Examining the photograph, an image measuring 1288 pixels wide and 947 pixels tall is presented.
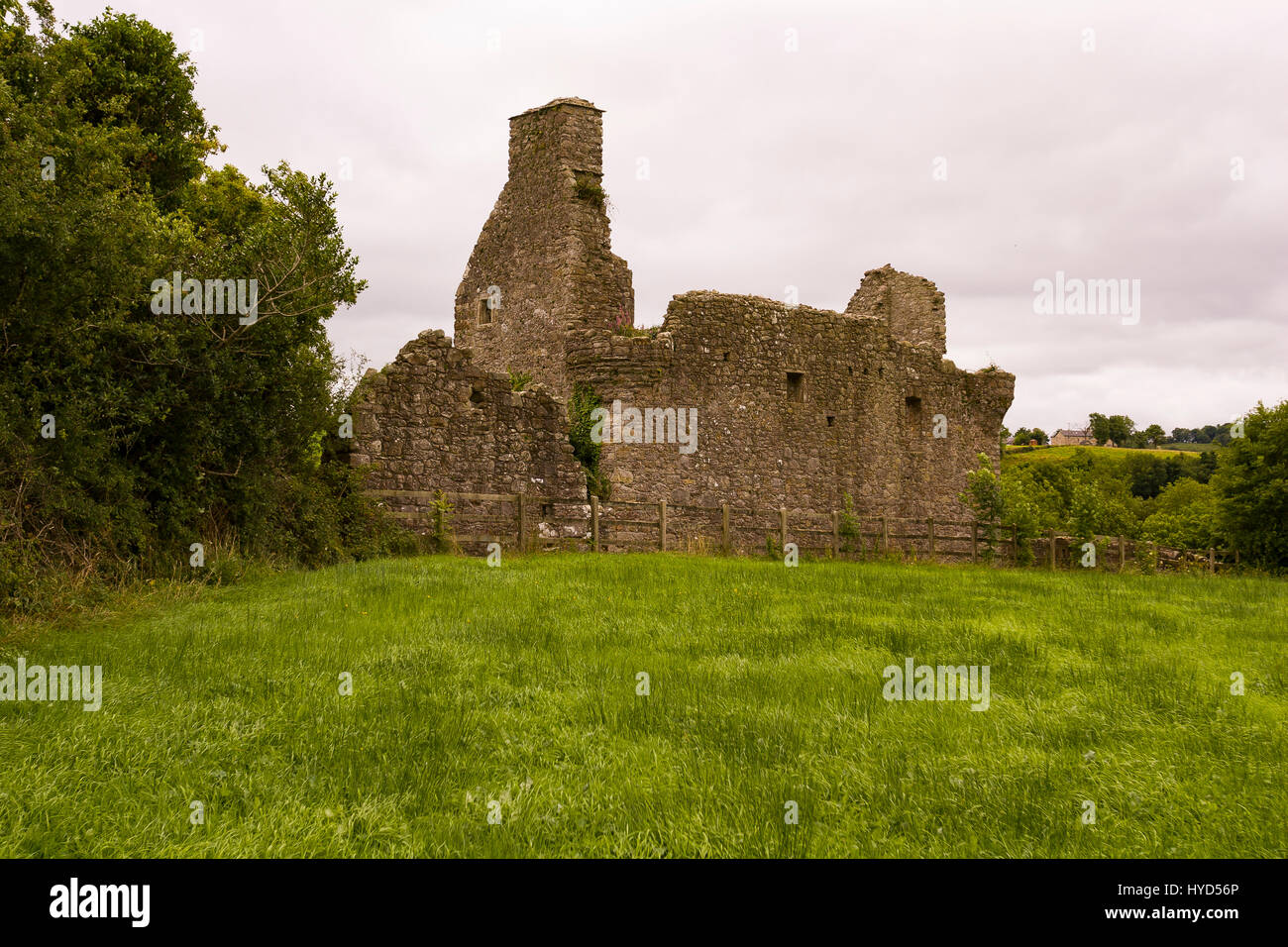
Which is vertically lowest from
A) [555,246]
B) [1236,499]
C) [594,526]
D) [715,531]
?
[715,531]

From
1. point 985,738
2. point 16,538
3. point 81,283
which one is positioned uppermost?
point 81,283

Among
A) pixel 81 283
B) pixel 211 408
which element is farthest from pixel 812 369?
pixel 81 283

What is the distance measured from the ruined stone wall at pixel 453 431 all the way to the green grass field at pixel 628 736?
6213 millimetres

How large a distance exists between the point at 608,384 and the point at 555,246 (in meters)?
3.84

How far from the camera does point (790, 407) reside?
73.2 feet

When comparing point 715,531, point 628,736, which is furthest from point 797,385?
point 628,736

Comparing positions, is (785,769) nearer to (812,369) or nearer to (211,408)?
(211,408)

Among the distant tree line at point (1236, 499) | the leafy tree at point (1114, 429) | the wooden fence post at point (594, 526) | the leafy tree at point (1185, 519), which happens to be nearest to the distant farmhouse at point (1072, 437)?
the leafy tree at point (1114, 429)

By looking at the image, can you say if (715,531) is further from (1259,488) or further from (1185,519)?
(1185,519)

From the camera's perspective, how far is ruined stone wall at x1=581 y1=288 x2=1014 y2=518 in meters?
Result: 20.0

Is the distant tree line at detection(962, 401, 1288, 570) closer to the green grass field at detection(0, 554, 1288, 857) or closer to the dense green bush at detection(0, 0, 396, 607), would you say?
the green grass field at detection(0, 554, 1288, 857)

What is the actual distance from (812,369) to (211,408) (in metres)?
14.9

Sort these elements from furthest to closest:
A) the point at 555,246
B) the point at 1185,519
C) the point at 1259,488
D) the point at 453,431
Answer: the point at 1185,519 < the point at 1259,488 < the point at 555,246 < the point at 453,431

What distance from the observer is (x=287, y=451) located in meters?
13.8
